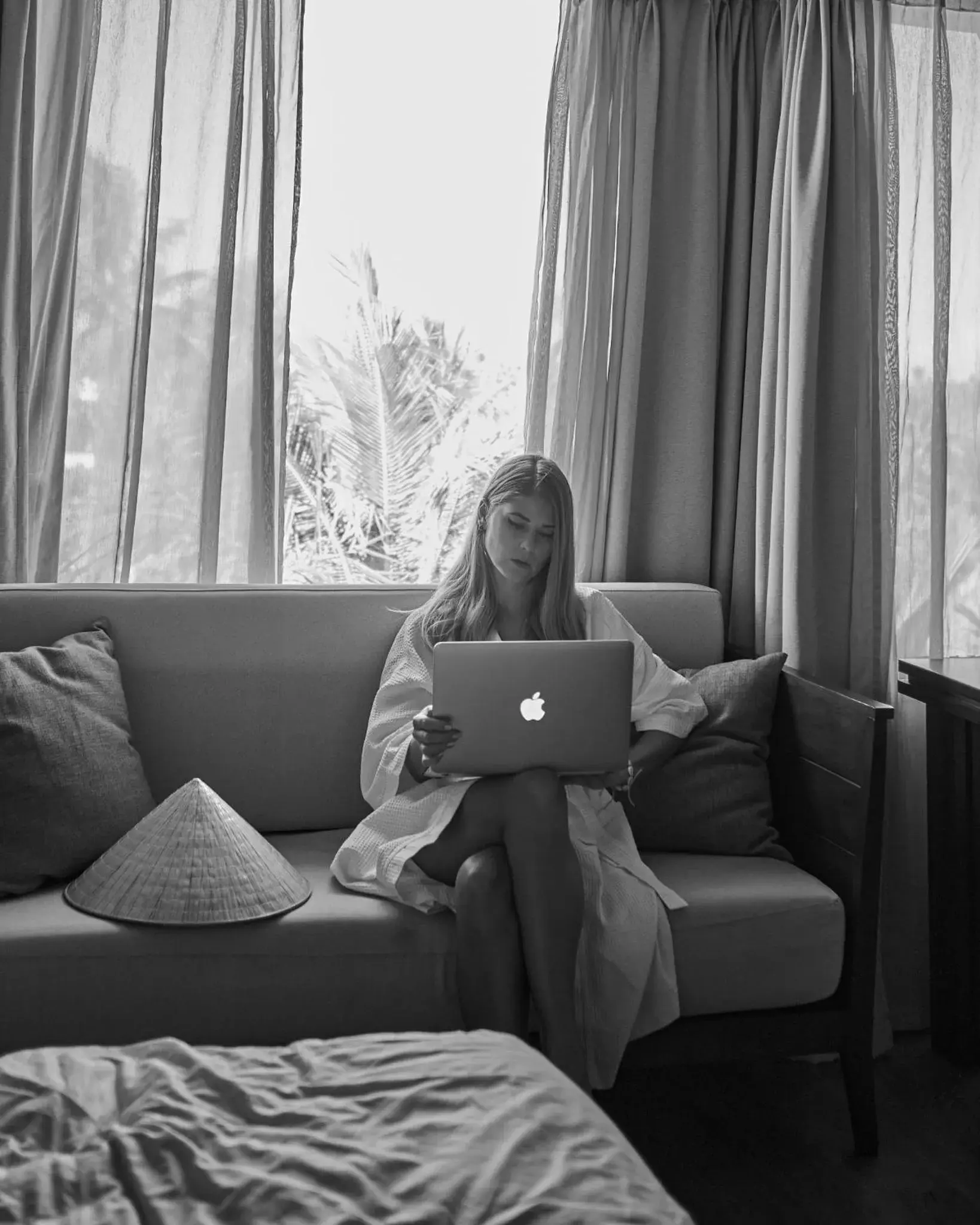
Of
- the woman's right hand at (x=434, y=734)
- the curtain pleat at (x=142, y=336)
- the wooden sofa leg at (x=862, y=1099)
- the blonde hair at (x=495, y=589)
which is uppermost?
the curtain pleat at (x=142, y=336)

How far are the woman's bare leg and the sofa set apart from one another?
53 mm

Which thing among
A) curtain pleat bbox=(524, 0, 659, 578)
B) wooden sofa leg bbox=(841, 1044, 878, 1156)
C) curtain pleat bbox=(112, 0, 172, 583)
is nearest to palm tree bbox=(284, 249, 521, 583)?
curtain pleat bbox=(524, 0, 659, 578)

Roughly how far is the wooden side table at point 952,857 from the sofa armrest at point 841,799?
330mm

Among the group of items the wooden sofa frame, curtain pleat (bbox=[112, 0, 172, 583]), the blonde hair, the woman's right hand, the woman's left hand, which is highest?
curtain pleat (bbox=[112, 0, 172, 583])

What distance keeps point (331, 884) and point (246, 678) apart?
50 centimetres

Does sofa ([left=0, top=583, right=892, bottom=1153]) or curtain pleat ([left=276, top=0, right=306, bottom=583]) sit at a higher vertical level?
curtain pleat ([left=276, top=0, right=306, bottom=583])

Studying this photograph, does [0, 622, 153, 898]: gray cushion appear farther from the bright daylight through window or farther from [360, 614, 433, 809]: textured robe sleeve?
the bright daylight through window

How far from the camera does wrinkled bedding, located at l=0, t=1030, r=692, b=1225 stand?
2.99ft

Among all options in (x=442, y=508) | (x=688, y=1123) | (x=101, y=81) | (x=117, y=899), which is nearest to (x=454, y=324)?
(x=442, y=508)

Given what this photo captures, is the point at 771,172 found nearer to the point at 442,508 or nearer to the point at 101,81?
the point at 442,508

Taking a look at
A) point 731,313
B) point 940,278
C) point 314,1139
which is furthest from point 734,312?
point 314,1139

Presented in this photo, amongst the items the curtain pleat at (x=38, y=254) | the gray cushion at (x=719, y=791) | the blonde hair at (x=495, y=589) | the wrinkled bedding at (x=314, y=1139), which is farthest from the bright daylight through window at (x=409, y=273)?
the wrinkled bedding at (x=314, y=1139)

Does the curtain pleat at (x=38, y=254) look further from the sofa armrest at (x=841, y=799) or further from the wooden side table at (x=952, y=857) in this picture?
the wooden side table at (x=952, y=857)

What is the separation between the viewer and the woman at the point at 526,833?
1866mm
